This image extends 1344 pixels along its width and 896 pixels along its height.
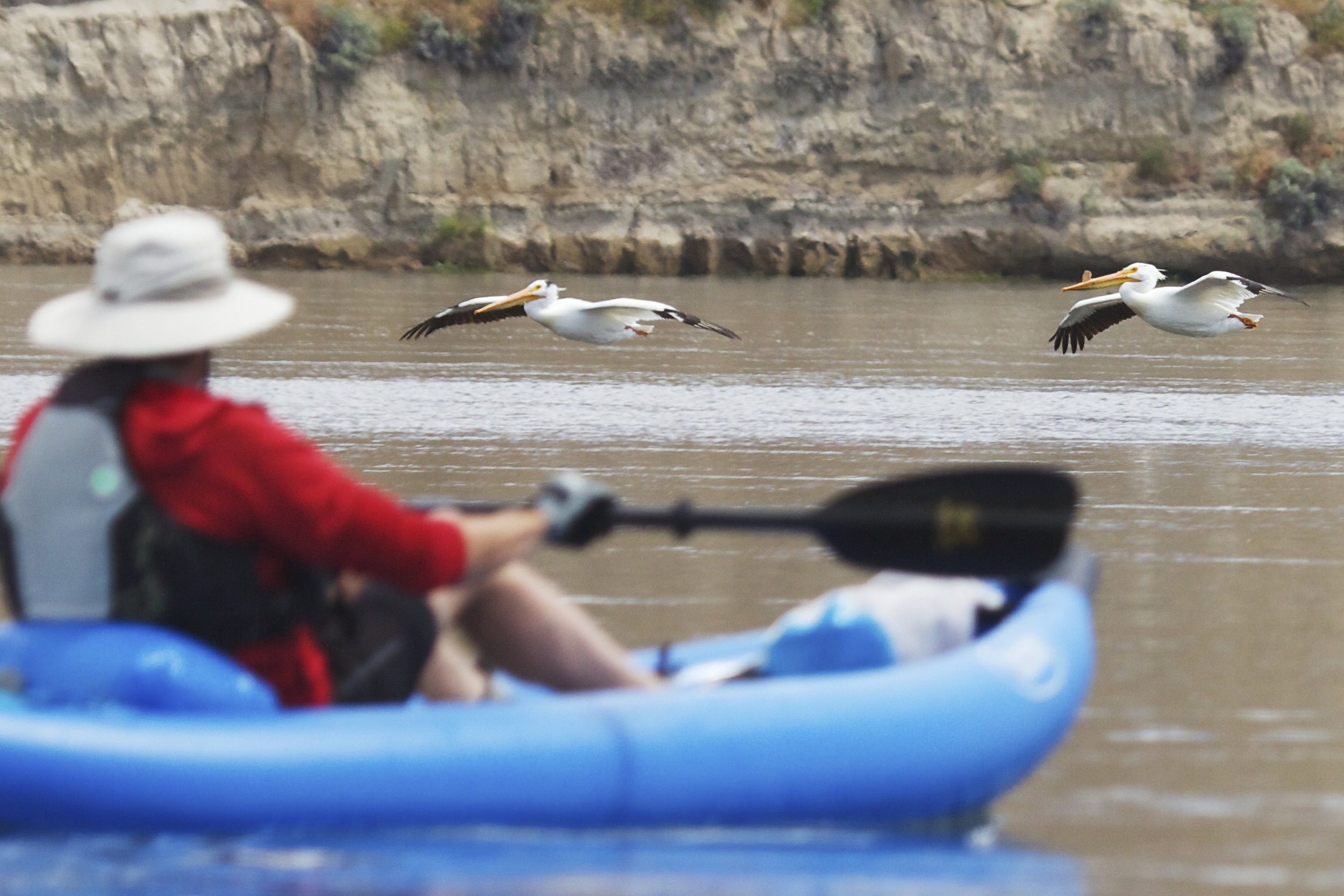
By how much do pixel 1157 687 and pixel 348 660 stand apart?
7.09ft

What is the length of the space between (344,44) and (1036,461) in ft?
89.0

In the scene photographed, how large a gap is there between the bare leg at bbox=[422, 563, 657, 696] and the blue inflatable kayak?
0.20 meters

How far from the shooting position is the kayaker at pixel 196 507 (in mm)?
3498

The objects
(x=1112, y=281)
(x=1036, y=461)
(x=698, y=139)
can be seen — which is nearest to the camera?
(x=1036, y=461)

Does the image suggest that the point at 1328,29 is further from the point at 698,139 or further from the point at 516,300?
the point at 516,300

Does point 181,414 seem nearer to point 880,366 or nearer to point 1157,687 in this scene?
point 1157,687

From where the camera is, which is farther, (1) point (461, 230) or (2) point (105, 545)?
(1) point (461, 230)

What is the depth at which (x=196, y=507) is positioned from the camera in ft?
11.5

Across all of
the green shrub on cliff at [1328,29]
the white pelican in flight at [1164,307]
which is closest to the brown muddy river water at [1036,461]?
the white pelican in flight at [1164,307]

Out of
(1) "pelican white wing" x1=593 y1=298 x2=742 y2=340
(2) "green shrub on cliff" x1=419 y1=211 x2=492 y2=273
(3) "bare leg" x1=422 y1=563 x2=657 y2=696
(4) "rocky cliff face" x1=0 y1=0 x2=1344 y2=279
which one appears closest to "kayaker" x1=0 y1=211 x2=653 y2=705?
(3) "bare leg" x1=422 y1=563 x2=657 y2=696

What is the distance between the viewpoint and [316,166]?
3538cm

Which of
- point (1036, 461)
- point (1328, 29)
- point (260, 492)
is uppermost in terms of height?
point (260, 492)

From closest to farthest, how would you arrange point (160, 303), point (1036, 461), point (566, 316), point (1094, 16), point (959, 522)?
1. point (160, 303)
2. point (959, 522)
3. point (1036, 461)
4. point (566, 316)
5. point (1094, 16)

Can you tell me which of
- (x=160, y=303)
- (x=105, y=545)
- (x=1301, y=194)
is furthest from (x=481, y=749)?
(x=1301, y=194)
